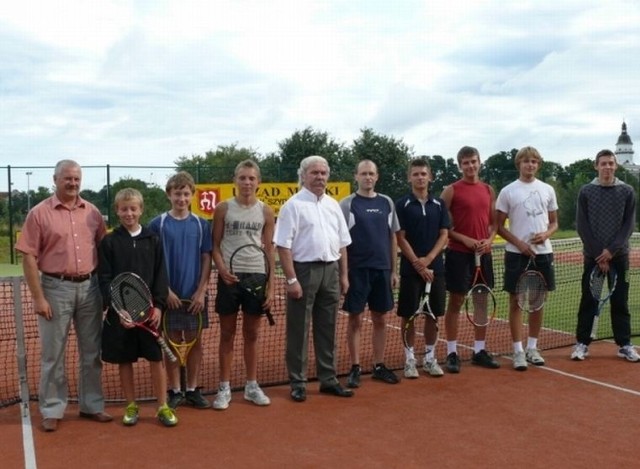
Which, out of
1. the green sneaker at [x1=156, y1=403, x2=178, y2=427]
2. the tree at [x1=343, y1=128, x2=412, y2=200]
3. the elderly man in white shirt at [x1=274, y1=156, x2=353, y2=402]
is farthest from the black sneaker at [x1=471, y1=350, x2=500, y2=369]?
the tree at [x1=343, y1=128, x2=412, y2=200]

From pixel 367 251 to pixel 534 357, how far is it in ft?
6.79

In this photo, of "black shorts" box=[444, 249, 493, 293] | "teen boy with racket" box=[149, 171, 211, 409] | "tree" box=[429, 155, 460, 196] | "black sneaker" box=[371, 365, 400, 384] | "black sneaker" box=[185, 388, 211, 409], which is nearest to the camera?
"teen boy with racket" box=[149, 171, 211, 409]

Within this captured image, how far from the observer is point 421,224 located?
19.3 ft

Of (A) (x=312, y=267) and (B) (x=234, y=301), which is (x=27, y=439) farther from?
(A) (x=312, y=267)

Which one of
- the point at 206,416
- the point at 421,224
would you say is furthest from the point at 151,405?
the point at 421,224

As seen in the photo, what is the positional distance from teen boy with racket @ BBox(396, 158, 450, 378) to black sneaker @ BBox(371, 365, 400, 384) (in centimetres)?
44

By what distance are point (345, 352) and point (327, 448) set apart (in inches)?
120

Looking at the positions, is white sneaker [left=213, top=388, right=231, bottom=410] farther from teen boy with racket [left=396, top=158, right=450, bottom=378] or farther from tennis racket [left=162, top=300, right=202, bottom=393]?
teen boy with racket [left=396, top=158, right=450, bottom=378]

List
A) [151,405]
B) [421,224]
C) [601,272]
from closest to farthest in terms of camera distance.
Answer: [151,405] < [421,224] < [601,272]

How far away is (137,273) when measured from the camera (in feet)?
15.5

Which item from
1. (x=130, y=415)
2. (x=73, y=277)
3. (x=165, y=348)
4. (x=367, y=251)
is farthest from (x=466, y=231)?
(x=73, y=277)

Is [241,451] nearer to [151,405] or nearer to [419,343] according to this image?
[151,405]

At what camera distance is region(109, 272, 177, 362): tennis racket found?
4.66m

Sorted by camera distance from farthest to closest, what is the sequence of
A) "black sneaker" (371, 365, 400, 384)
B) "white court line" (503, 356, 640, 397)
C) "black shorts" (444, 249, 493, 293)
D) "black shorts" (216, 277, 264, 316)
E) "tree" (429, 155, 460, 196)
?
"tree" (429, 155, 460, 196)
"black shorts" (444, 249, 493, 293)
"black sneaker" (371, 365, 400, 384)
"white court line" (503, 356, 640, 397)
"black shorts" (216, 277, 264, 316)
